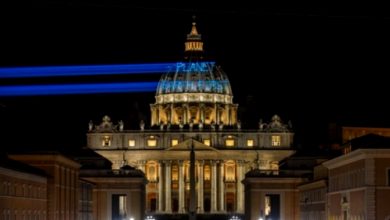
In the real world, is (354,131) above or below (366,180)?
above

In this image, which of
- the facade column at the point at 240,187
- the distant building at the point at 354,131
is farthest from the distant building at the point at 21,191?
the distant building at the point at 354,131

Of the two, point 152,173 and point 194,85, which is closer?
point 152,173

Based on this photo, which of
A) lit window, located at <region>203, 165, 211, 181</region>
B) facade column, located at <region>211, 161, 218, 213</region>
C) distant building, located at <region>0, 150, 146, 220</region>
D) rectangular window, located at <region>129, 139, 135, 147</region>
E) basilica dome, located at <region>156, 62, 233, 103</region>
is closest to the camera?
distant building, located at <region>0, 150, 146, 220</region>

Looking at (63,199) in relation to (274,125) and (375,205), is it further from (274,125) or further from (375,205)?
(274,125)

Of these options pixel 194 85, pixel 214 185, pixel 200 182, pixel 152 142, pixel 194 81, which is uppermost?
pixel 194 81

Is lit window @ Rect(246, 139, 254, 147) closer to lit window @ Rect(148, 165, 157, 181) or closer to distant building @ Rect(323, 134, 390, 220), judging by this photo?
lit window @ Rect(148, 165, 157, 181)

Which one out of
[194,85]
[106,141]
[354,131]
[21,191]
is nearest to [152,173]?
[106,141]

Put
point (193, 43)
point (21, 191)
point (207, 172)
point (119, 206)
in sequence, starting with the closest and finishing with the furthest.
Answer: point (21, 191)
point (119, 206)
point (207, 172)
point (193, 43)

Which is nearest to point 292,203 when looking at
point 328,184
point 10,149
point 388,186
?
point 328,184

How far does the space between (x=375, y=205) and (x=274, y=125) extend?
115 m

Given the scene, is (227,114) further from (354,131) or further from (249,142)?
(354,131)

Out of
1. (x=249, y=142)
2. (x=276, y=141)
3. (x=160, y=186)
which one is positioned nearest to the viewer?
(x=160, y=186)

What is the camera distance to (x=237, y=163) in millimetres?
178000

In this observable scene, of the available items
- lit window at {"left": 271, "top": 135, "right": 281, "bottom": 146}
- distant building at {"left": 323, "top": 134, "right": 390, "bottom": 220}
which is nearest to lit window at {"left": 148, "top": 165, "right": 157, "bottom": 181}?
lit window at {"left": 271, "top": 135, "right": 281, "bottom": 146}
